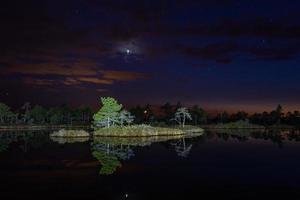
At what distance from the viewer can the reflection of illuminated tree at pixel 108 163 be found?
109 feet

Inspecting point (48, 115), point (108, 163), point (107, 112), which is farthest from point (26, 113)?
point (108, 163)

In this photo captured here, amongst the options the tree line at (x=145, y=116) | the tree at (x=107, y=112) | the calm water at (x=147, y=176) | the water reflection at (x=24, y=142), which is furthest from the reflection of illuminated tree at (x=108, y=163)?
the tree line at (x=145, y=116)

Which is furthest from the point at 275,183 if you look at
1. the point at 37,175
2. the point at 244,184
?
the point at 37,175

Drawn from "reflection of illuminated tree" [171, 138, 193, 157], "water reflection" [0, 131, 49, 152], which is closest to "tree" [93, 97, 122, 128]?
"water reflection" [0, 131, 49, 152]

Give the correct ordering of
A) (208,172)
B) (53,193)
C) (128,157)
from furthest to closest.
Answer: (128,157) → (208,172) → (53,193)

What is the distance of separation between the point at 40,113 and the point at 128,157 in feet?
432

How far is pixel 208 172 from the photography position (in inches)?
1310

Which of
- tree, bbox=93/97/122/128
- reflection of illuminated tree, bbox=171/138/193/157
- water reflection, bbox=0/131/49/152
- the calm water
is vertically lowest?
the calm water

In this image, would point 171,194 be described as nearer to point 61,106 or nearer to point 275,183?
point 275,183

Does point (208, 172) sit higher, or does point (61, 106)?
point (61, 106)

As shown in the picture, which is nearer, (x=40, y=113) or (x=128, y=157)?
(x=128, y=157)

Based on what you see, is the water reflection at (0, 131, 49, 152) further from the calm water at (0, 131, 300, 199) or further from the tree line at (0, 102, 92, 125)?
the tree line at (0, 102, 92, 125)

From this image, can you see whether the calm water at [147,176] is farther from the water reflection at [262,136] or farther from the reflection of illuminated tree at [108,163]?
the water reflection at [262,136]

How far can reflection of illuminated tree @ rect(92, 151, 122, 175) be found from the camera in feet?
109
